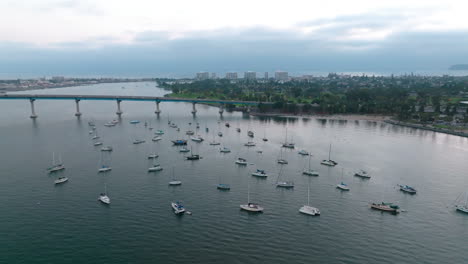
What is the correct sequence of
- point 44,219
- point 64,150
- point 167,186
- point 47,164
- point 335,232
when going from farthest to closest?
point 64,150 < point 47,164 < point 167,186 < point 44,219 < point 335,232

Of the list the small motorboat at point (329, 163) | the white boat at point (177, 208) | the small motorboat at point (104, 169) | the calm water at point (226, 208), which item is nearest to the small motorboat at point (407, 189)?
the calm water at point (226, 208)

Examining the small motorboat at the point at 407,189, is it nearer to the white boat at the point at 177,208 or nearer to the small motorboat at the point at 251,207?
the small motorboat at the point at 251,207

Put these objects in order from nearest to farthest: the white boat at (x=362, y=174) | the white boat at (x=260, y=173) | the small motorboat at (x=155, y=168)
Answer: the white boat at (x=362, y=174), the white boat at (x=260, y=173), the small motorboat at (x=155, y=168)

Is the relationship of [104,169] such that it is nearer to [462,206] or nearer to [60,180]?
[60,180]

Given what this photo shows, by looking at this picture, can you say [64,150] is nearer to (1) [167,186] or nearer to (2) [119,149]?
(2) [119,149]

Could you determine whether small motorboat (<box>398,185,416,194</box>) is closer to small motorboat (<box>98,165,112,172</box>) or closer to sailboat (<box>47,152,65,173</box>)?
small motorboat (<box>98,165,112,172</box>)

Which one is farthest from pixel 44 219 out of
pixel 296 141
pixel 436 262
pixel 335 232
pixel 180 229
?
pixel 296 141

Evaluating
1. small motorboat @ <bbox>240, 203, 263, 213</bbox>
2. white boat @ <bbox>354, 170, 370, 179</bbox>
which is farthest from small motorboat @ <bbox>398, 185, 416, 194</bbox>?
small motorboat @ <bbox>240, 203, 263, 213</bbox>

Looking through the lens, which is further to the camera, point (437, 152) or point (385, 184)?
point (437, 152)

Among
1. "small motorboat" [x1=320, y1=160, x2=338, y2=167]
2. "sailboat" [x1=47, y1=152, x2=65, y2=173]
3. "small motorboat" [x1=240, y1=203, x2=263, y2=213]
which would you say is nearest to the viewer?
"small motorboat" [x1=240, y1=203, x2=263, y2=213]
